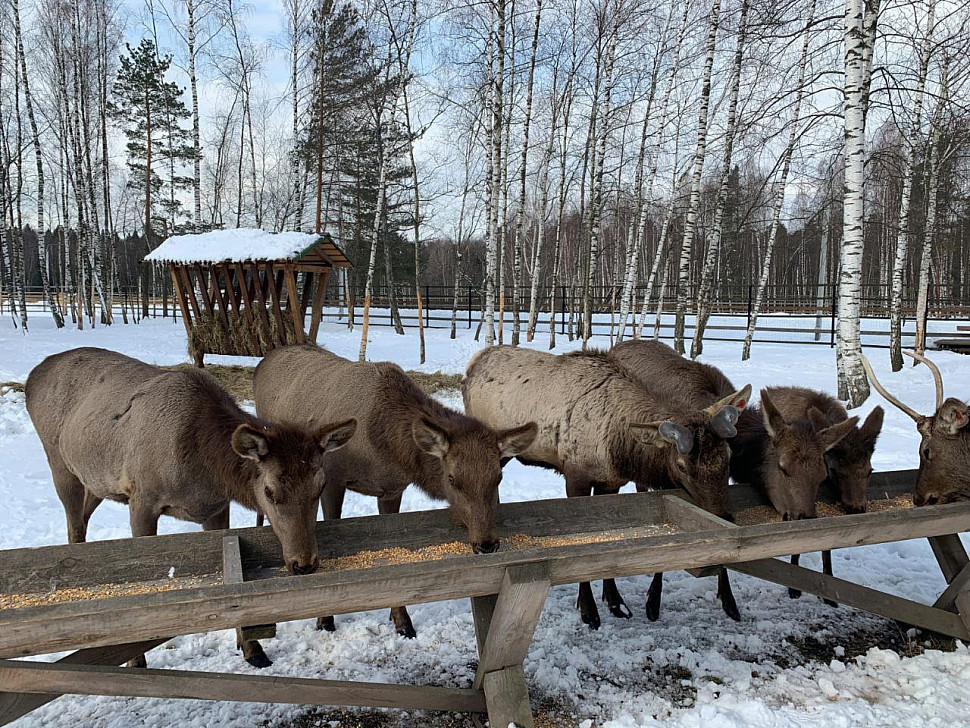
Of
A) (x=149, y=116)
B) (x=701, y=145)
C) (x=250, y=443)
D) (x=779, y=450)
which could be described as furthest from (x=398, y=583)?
(x=149, y=116)

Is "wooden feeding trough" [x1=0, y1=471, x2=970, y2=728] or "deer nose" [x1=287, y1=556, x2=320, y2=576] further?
"deer nose" [x1=287, y1=556, x2=320, y2=576]

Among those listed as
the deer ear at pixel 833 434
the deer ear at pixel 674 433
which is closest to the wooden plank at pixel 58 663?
the deer ear at pixel 674 433

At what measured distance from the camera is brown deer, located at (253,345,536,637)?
3.58m

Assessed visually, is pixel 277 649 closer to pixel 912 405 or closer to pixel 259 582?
pixel 259 582

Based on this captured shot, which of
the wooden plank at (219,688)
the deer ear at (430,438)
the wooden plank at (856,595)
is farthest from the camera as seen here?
the deer ear at (430,438)

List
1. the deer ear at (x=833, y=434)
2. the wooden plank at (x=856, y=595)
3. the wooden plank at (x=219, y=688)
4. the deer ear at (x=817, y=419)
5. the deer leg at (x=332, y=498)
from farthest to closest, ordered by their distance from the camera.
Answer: the deer leg at (x=332, y=498) → the deer ear at (x=817, y=419) → the deer ear at (x=833, y=434) → the wooden plank at (x=856, y=595) → the wooden plank at (x=219, y=688)

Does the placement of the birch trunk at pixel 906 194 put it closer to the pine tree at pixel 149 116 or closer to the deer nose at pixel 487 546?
the deer nose at pixel 487 546

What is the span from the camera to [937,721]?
Answer: 10.3 ft

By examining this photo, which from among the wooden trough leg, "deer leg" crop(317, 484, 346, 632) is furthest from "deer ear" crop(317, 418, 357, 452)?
the wooden trough leg

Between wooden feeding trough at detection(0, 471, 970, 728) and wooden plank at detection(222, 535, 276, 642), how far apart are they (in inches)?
0.4

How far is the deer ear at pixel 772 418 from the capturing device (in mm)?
4059

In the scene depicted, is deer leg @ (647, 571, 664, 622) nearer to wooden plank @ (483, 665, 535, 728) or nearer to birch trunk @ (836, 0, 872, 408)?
wooden plank @ (483, 665, 535, 728)

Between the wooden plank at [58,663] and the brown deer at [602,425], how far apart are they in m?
2.71

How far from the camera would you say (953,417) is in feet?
13.4
